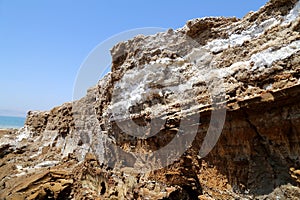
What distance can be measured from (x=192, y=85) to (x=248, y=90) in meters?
1.63

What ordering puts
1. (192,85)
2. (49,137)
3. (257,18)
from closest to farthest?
(257,18), (192,85), (49,137)

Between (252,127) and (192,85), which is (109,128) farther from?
(252,127)

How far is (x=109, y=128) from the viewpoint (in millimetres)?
8750

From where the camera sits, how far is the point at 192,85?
6.12m

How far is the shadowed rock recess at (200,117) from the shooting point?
447cm

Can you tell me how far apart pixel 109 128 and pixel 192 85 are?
4.00m

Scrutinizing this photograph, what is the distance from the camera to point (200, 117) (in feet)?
18.0

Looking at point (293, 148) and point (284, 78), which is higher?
point (284, 78)

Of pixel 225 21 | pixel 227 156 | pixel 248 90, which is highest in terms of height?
pixel 225 21

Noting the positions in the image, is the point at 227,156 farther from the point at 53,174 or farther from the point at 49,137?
the point at 49,137

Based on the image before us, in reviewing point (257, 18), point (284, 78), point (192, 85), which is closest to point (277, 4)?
point (257, 18)

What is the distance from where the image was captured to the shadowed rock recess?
447 cm

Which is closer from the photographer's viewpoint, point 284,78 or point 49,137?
point 284,78

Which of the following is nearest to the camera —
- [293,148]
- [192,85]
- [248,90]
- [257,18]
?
[293,148]
